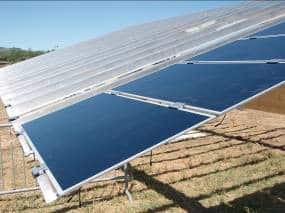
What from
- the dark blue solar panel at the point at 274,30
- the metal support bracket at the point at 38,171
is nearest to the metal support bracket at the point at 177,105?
A: the metal support bracket at the point at 38,171

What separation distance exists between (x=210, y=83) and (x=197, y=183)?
192 inches

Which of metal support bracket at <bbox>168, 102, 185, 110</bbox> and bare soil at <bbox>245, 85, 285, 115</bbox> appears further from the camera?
bare soil at <bbox>245, 85, 285, 115</bbox>

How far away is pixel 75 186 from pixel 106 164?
0.37 m

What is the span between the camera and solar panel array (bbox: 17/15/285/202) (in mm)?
3943

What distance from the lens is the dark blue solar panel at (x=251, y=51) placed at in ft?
19.6

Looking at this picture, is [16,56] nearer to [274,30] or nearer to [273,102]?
[273,102]

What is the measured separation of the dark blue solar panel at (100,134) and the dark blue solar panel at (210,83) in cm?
31

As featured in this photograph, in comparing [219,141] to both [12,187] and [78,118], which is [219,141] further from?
[78,118]

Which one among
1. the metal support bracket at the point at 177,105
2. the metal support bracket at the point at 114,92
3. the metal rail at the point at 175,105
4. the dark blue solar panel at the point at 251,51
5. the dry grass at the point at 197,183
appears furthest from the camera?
the dry grass at the point at 197,183

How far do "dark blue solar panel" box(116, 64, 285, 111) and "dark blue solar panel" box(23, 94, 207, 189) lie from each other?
31 centimetres

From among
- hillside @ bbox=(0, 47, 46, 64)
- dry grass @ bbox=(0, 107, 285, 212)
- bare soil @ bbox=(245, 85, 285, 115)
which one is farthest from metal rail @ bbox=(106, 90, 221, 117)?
hillside @ bbox=(0, 47, 46, 64)

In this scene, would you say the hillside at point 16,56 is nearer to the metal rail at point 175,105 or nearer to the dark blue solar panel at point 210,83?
the dark blue solar panel at point 210,83

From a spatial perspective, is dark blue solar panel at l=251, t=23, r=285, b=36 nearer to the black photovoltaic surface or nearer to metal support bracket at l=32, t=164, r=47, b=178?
the black photovoltaic surface

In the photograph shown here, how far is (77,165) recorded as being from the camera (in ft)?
12.9
